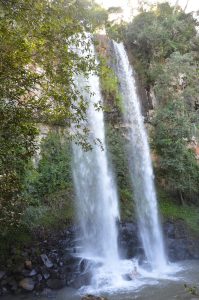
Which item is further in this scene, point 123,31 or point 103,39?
point 123,31

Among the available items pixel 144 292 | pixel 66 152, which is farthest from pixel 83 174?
pixel 144 292

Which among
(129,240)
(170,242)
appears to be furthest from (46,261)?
(170,242)

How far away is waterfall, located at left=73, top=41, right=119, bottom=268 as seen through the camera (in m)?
15.4

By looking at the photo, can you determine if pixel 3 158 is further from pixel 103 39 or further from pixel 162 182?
pixel 103 39

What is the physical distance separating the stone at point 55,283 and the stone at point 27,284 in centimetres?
58

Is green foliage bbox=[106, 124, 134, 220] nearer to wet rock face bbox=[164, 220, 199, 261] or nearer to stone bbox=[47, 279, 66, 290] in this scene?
wet rock face bbox=[164, 220, 199, 261]

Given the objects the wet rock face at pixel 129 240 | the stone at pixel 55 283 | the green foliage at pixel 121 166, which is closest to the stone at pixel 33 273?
the stone at pixel 55 283

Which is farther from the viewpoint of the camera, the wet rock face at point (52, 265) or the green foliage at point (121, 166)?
the green foliage at point (121, 166)

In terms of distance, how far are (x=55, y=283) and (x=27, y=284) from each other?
978 mm

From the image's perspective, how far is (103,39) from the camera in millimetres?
22422

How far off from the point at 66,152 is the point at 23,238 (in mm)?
5278

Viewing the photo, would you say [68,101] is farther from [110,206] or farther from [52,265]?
[110,206]

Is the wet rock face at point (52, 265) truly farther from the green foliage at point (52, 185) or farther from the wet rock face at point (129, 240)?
the green foliage at point (52, 185)

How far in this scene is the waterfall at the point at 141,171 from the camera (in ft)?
55.9
